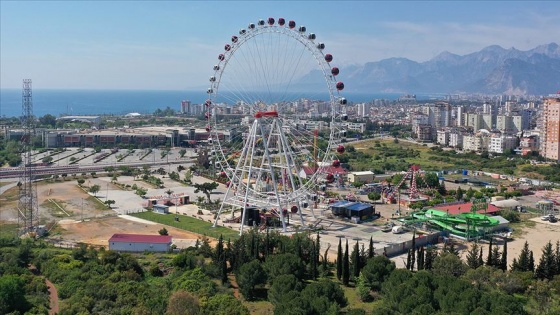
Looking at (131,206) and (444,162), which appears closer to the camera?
(131,206)

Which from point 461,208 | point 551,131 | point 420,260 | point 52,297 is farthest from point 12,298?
point 551,131

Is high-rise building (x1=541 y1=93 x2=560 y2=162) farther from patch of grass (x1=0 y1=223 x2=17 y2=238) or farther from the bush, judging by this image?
patch of grass (x1=0 y1=223 x2=17 y2=238)

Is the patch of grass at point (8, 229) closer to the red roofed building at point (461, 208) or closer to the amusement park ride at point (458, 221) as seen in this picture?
the amusement park ride at point (458, 221)

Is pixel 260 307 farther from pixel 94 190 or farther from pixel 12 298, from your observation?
pixel 94 190

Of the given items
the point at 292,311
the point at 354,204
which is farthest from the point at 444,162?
the point at 292,311

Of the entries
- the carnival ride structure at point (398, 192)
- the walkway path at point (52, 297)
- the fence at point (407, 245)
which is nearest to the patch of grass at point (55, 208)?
the walkway path at point (52, 297)

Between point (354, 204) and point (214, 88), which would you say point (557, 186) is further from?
point (214, 88)

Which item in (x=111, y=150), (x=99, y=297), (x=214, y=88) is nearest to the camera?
(x=99, y=297)
